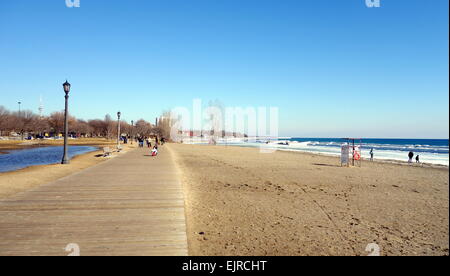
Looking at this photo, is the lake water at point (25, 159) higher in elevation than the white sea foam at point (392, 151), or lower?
higher

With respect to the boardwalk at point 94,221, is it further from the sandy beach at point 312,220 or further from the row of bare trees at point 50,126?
the row of bare trees at point 50,126

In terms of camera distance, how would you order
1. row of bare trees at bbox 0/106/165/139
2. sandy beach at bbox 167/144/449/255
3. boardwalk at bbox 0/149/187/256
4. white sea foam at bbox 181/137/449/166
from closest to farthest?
boardwalk at bbox 0/149/187/256
sandy beach at bbox 167/144/449/255
white sea foam at bbox 181/137/449/166
row of bare trees at bbox 0/106/165/139

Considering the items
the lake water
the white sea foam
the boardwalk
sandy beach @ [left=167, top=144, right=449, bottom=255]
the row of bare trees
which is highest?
the row of bare trees

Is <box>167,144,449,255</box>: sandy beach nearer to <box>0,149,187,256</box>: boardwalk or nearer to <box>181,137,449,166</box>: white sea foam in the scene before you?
<box>0,149,187,256</box>: boardwalk

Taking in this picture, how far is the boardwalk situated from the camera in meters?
3.68

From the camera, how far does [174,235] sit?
4.11 m

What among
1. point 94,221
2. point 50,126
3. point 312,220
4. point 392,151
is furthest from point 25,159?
point 50,126

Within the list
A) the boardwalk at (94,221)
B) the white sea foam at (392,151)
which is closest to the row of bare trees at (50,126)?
the white sea foam at (392,151)

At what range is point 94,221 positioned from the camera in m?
4.69

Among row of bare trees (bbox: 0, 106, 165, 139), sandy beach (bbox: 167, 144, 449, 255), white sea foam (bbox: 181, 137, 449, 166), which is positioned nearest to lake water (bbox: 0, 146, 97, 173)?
sandy beach (bbox: 167, 144, 449, 255)

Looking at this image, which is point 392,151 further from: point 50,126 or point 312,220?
point 50,126

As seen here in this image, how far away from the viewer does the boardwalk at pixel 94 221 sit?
3.68 metres
